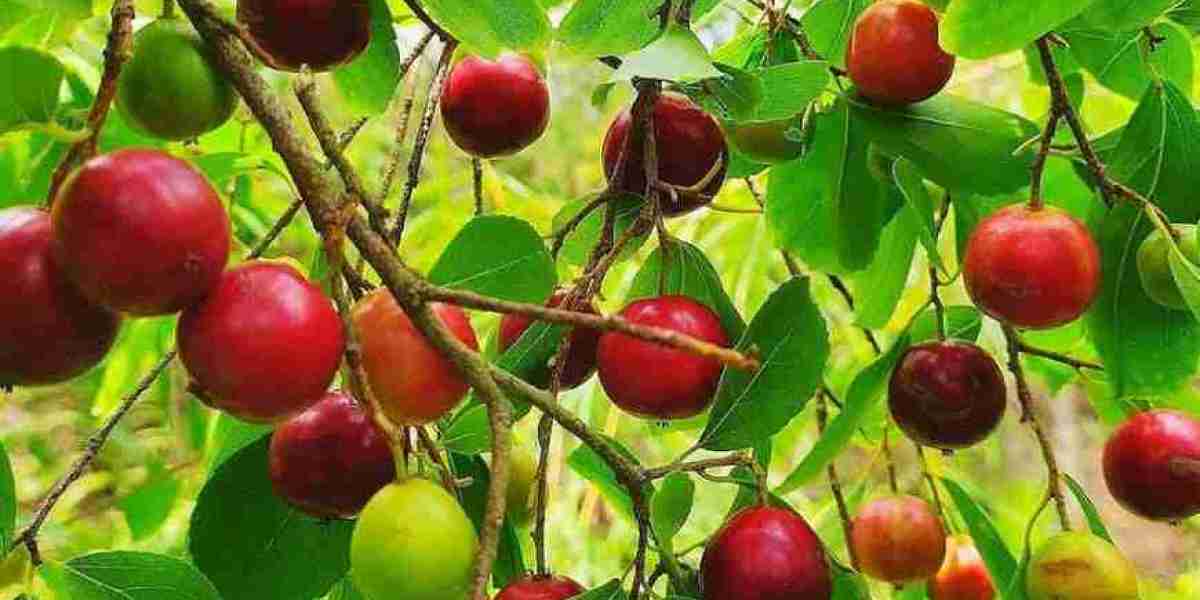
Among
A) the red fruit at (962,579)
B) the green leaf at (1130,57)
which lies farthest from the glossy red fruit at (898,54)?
the red fruit at (962,579)

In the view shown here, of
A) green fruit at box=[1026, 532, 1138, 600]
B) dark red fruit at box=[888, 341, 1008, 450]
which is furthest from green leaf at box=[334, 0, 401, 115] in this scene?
green fruit at box=[1026, 532, 1138, 600]

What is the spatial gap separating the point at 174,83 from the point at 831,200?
53 cm

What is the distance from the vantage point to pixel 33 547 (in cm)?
76

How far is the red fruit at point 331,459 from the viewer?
27.5 inches

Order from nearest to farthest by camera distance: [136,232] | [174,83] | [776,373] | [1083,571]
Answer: [136,232], [174,83], [776,373], [1083,571]

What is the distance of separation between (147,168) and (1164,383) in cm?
72

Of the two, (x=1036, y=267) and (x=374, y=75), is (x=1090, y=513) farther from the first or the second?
(x=374, y=75)

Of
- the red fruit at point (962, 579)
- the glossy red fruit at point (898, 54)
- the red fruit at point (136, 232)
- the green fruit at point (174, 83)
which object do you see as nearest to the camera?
the red fruit at point (136, 232)

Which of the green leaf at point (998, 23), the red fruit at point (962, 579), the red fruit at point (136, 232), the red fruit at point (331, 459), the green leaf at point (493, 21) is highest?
the green leaf at point (998, 23)

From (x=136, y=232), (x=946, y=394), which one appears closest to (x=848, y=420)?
(x=946, y=394)

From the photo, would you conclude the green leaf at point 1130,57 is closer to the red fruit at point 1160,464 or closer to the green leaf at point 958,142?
the green leaf at point 958,142

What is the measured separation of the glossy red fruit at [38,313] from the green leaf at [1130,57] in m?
0.71

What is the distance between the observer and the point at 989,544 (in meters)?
1.12

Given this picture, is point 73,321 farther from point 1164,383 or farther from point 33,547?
point 1164,383
